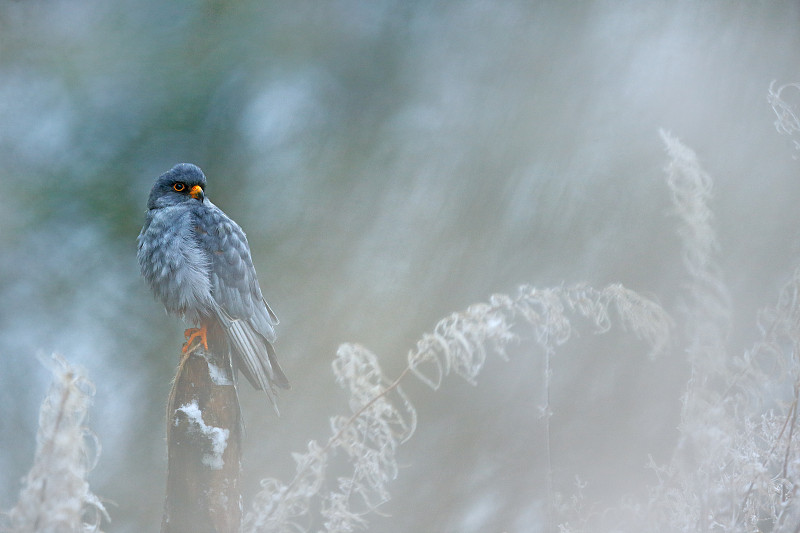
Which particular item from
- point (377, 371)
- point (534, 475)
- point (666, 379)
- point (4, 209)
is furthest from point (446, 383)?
point (4, 209)

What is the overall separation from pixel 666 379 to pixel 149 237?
153 centimetres

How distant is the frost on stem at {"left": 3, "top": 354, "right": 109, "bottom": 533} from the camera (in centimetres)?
74

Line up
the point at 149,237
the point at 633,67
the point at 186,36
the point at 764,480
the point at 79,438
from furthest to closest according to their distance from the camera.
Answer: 1. the point at 633,67
2. the point at 186,36
3. the point at 149,237
4. the point at 764,480
5. the point at 79,438

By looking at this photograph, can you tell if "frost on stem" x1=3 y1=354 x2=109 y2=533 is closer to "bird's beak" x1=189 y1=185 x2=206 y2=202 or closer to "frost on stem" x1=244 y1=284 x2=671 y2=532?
"frost on stem" x1=244 y1=284 x2=671 y2=532

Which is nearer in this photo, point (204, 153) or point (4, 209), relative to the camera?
point (4, 209)

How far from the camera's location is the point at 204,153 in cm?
212

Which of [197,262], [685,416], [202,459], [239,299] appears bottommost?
[685,416]

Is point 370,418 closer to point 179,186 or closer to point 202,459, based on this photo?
point 202,459

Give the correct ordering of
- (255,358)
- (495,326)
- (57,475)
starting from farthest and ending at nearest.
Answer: (255,358), (495,326), (57,475)

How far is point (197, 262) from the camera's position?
1.64 m

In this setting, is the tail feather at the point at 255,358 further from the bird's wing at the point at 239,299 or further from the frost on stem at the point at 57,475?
the frost on stem at the point at 57,475

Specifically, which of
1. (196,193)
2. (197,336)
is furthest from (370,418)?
(196,193)

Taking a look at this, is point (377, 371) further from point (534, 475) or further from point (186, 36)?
point (186, 36)

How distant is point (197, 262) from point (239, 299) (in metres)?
0.15
